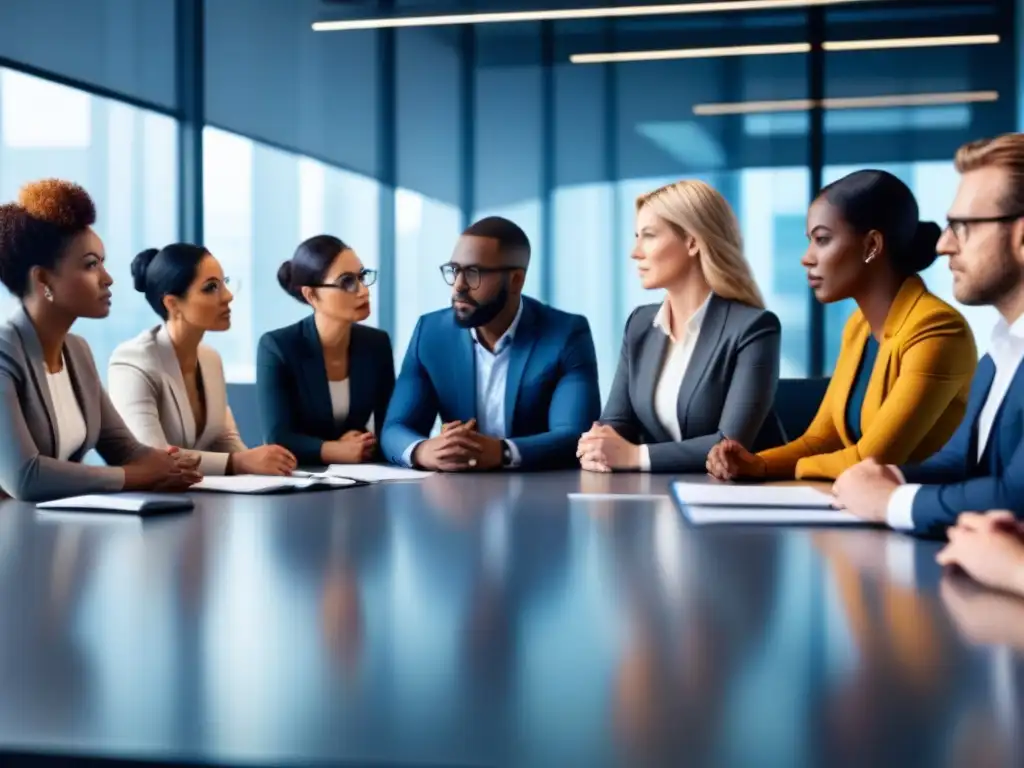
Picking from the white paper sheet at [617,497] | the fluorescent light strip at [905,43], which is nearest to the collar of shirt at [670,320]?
the white paper sheet at [617,497]

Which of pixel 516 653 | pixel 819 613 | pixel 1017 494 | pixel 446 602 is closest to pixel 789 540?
pixel 1017 494

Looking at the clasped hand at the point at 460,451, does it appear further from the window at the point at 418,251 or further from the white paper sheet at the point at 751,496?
the window at the point at 418,251

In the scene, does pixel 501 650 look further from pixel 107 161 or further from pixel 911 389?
pixel 107 161

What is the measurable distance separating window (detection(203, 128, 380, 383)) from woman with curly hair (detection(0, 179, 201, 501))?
428 cm

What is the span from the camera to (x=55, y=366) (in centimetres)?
263

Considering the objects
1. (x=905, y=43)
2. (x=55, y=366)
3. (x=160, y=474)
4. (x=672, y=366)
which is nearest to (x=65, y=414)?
(x=55, y=366)

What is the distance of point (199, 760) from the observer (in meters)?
0.76

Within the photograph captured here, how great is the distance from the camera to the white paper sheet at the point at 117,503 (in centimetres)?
211

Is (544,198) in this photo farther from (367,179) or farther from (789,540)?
(789,540)

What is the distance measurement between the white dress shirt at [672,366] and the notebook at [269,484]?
1142mm

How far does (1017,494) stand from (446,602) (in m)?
1.02

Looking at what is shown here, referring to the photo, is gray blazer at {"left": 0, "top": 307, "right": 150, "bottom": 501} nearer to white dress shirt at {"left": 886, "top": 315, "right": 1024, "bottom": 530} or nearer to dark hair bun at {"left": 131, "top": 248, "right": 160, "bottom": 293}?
dark hair bun at {"left": 131, "top": 248, "right": 160, "bottom": 293}

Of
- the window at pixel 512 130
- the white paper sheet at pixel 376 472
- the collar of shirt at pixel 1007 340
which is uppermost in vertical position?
the window at pixel 512 130

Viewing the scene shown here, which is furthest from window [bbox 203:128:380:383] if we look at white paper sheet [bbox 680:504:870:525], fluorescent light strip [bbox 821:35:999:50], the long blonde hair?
white paper sheet [bbox 680:504:870:525]
